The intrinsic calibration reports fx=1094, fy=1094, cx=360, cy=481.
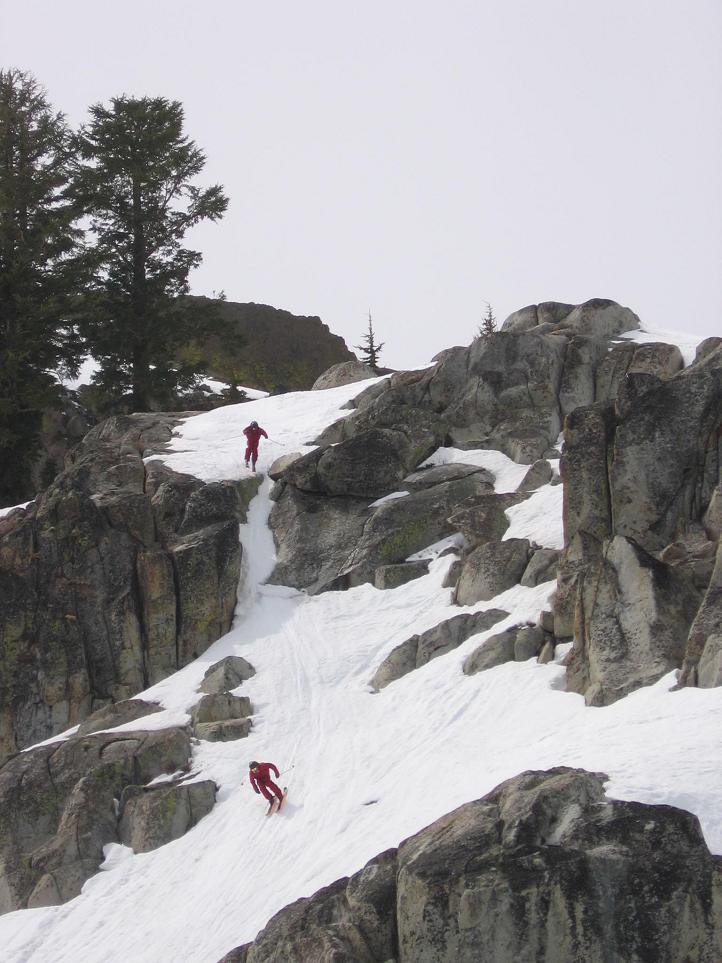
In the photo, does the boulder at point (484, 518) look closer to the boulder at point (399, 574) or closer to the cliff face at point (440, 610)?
the cliff face at point (440, 610)

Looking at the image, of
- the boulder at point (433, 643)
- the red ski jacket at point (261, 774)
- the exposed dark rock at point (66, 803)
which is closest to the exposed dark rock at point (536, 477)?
the boulder at point (433, 643)

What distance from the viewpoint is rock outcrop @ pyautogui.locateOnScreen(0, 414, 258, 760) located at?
27312 mm

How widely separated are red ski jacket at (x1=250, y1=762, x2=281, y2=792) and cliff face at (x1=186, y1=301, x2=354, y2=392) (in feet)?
119

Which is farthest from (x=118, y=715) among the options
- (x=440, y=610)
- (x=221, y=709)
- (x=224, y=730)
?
(x=440, y=610)

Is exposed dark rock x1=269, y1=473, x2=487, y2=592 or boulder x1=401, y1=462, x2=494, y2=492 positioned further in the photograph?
boulder x1=401, y1=462, x2=494, y2=492

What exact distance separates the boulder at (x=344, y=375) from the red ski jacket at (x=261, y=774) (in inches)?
918

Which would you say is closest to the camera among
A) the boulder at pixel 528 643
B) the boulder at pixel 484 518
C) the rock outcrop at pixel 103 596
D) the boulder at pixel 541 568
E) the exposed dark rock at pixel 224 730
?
the boulder at pixel 528 643

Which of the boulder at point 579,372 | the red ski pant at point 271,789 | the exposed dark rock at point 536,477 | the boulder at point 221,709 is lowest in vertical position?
the red ski pant at point 271,789

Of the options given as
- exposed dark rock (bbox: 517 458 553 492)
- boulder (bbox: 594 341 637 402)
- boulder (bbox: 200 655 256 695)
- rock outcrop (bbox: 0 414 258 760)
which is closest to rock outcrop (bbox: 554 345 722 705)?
exposed dark rock (bbox: 517 458 553 492)

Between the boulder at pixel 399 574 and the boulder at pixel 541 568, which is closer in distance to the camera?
the boulder at pixel 541 568

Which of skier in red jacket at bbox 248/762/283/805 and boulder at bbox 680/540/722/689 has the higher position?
boulder at bbox 680/540/722/689

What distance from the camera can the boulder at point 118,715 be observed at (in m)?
24.9

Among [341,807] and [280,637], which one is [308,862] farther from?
[280,637]

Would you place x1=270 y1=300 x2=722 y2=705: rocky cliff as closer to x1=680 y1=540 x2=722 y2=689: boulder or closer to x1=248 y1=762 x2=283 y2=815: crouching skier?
x1=680 y1=540 x2=722 y2=689: boulder
